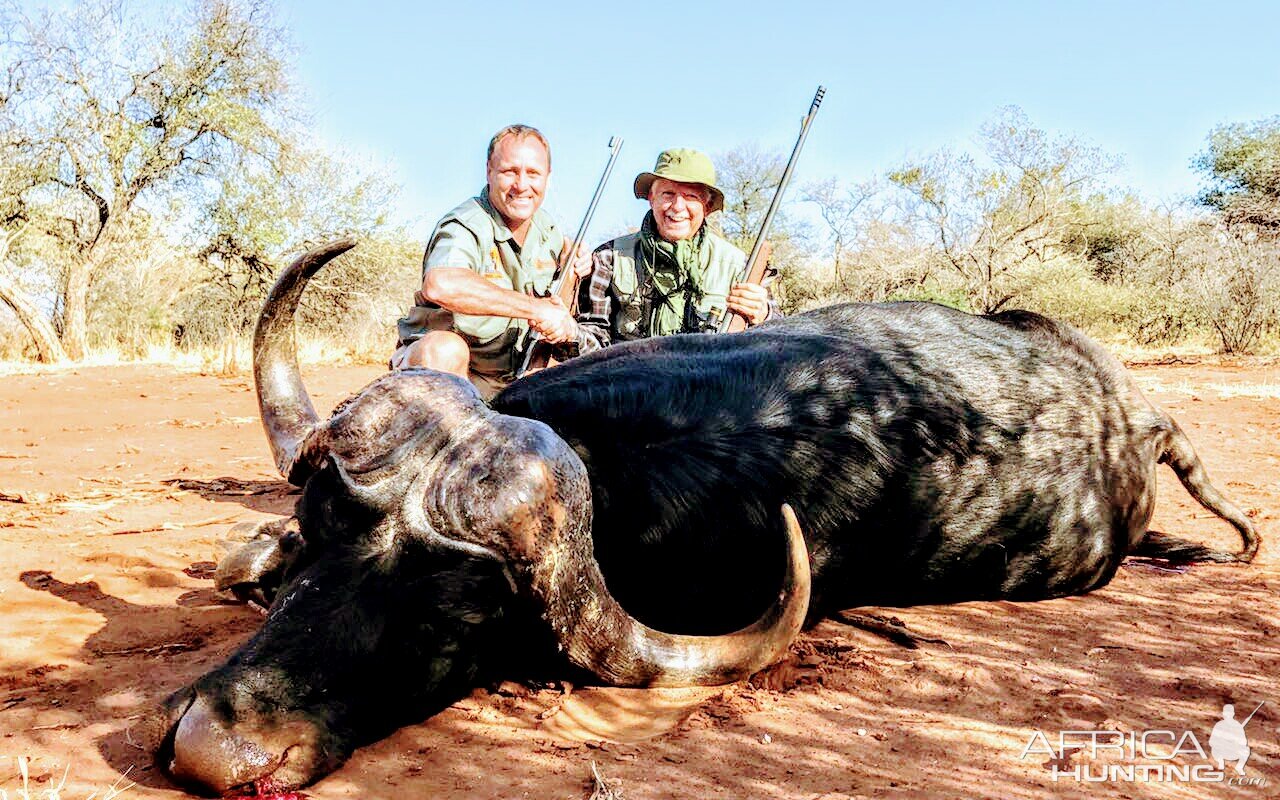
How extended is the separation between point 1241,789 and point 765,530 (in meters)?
1.45

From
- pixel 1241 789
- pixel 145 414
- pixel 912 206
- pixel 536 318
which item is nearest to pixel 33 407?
pixel 145 414

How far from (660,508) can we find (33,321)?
745 inches

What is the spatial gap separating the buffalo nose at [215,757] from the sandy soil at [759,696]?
14cm

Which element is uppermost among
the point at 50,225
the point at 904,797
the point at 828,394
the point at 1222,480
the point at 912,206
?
the point at 912,206

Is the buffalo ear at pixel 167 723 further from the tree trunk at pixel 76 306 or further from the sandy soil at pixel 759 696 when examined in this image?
the tree trunk at pixel 76 306

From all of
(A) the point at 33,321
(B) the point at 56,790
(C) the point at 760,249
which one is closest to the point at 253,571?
(B) the point at 56,790

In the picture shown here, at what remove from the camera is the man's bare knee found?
5289 mm

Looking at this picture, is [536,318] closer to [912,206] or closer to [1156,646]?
[1156,646]

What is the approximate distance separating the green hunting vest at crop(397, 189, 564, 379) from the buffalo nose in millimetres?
3399

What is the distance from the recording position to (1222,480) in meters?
6.32

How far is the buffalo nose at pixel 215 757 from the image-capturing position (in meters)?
2.28

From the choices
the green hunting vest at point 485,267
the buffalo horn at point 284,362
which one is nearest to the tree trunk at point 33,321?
the green hunting vest at point 485,267

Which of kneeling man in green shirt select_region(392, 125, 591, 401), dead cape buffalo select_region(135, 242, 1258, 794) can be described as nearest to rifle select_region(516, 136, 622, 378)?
kneeling man in green shirt select_region(392, 125, 591, 401)

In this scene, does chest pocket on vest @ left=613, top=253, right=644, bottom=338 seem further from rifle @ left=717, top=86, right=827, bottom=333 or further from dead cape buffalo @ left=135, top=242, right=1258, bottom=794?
dead cape buffalo @ left=135, top=242, right=1258, bottom=794
